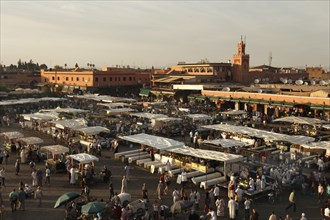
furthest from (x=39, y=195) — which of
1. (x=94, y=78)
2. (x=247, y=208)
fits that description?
(x=94, y=78)

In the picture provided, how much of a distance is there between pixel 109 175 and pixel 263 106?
26083 mm

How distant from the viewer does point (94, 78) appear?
54375 millimetres

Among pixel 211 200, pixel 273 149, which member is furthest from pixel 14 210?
pixel 273 149

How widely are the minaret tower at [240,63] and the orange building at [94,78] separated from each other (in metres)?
14.6

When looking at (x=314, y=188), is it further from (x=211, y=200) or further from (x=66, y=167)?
(x=66, y=167)

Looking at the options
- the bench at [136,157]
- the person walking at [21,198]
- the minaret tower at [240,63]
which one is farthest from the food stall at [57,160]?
the minaret tower at [240,63]

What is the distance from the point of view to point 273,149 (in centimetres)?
2173

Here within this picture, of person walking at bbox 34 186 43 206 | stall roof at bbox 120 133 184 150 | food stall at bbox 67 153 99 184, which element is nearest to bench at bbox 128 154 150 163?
stall roof at bbox 120 133 184 150

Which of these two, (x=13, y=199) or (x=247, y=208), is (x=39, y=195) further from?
(x=247, y=208)

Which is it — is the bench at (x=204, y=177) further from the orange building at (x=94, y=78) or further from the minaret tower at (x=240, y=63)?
the minaret tower at (x=240, y=63)

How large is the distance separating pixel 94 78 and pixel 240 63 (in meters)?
24.0

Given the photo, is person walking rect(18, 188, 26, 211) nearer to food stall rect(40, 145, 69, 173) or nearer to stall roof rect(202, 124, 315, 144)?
food stall rect(40, 145, 69, 173)

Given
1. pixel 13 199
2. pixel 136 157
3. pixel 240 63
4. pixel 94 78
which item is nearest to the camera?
pixel 13 199

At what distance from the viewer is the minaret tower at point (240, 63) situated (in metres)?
61.0
